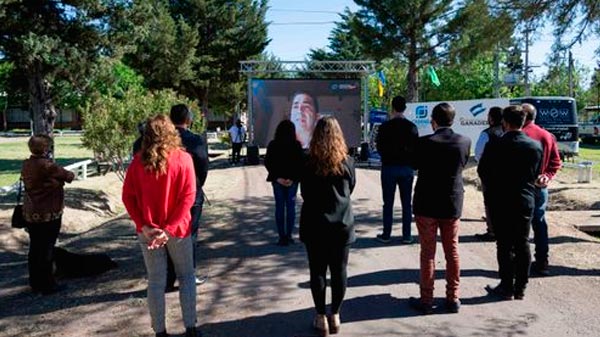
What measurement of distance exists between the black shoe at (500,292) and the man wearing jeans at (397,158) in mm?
Result: 2043

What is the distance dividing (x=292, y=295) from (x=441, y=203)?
5.76ft

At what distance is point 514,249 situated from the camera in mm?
5449

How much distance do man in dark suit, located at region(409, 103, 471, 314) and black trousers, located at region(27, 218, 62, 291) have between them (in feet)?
12.2

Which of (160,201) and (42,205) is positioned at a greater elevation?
(160,201)

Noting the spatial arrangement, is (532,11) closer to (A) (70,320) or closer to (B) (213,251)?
(B) (213,251)

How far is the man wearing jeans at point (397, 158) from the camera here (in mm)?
7328

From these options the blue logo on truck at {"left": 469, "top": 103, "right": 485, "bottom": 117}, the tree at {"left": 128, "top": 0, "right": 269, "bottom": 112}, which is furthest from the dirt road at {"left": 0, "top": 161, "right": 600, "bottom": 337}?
the tree at {"left": 128, "top": 0, "right": 269, "bottom": 112}

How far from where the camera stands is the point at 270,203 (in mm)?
11859

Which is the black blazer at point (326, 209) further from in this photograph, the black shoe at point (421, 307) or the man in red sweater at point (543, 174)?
the man in red sweater at point (543, 174)

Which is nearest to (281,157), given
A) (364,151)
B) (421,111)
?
(364,151)

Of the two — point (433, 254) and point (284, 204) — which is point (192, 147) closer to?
point (284, 204)

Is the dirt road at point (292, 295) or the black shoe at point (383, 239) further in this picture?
the black shoe at point (383, 239)

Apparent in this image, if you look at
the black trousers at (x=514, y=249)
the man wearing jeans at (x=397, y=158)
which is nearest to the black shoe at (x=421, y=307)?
the black trousers at (x=514, y=249)

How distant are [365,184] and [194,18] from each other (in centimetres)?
2778
